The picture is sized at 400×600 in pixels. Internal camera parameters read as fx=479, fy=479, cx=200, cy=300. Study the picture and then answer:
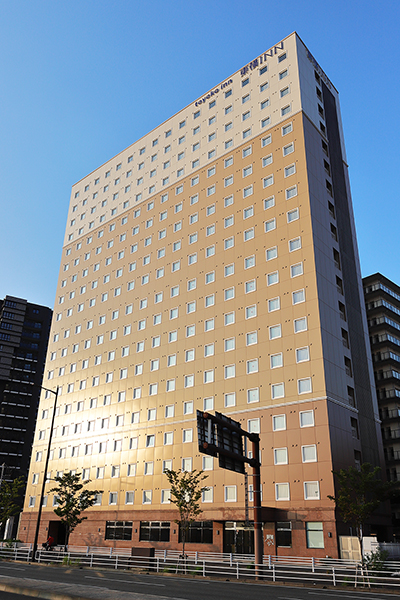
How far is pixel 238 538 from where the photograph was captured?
44.2 meters

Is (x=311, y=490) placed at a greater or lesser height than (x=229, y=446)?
lesser

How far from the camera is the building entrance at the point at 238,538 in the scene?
4319 centimetres

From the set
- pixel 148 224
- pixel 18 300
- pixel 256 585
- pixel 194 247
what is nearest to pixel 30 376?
pixel 18 300

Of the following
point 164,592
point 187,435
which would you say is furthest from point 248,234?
point 164,592

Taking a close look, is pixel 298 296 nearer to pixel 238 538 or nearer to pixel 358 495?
pixel 358 495

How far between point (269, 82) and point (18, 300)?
304 ft

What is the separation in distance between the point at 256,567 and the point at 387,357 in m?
43.3

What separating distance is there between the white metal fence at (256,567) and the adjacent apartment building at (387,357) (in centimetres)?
2475

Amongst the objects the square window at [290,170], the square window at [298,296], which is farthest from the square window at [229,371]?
the square window at [290,170]

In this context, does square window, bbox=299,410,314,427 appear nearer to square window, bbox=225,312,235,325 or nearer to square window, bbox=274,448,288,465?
square window, bbox=274,448,288,465

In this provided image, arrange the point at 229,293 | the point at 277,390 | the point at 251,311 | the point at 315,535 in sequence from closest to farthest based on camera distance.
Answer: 1. the point at 315,535
2. the point at 277,390
3. the point at 251,311
4. the point at 229,293

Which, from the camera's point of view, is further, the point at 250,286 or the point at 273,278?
the point at 250,286

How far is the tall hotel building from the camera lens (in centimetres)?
4441

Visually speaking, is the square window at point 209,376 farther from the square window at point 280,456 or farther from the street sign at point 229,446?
the street sign at point 229,446
